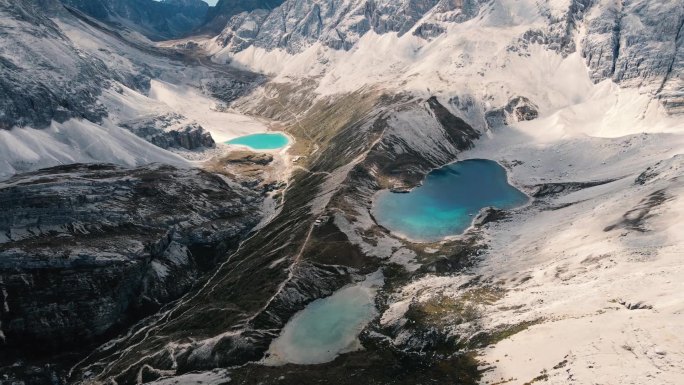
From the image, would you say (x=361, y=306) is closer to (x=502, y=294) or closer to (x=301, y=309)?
(x=301, y=309)

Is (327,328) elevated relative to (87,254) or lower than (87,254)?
lower

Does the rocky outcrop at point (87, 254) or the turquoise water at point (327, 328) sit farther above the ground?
the rocky outcrop at point (87, 254)

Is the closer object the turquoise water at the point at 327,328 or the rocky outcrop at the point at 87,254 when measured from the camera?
the turquoise water at the point at 327,328

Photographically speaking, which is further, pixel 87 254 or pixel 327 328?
pixel 87 254
